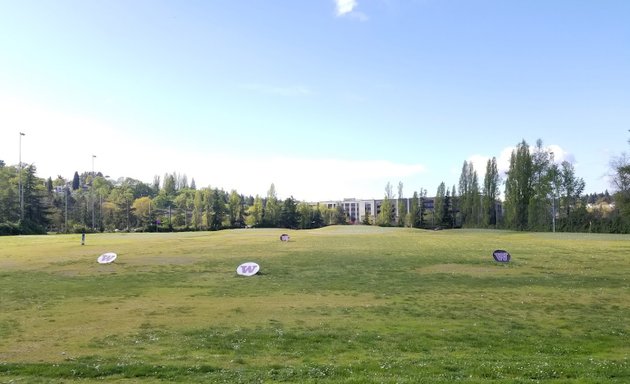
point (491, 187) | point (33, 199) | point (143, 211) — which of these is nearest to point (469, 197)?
point (491, 187)

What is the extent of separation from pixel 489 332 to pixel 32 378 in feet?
40.0

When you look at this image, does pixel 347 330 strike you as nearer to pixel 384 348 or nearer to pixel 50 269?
pixel 384 348

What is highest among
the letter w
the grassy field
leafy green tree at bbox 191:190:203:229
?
leafy green tree at bbox 191:190:203:229

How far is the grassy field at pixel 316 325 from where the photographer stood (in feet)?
33.4

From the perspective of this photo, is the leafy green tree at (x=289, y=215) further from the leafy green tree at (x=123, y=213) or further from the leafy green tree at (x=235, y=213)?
the leafy green tree at (x=123, y=213)

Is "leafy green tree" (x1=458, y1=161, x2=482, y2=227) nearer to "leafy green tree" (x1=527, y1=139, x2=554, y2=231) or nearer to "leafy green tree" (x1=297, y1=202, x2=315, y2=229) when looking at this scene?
"leafy green tree" (x1=527, y1=139, x2=554, y2=231)

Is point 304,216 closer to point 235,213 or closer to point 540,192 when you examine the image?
point 235,213

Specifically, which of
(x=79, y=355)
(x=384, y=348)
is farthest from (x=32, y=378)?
(x=384, y=348)

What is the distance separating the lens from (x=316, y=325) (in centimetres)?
1577

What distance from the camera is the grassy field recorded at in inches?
401

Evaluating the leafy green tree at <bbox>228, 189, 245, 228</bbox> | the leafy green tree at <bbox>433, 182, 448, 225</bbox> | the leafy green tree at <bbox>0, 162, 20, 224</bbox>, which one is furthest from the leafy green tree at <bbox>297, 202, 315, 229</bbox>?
the leafy green tree at <bbox>0, 162, 20, 224</bbox>

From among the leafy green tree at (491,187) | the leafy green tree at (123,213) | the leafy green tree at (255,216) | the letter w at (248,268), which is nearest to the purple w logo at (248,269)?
the letter w at (248,268)

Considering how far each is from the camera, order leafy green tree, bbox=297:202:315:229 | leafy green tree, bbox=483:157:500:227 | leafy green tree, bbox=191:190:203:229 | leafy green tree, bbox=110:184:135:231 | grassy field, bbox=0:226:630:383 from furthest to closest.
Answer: leafy green tree, bbox=297:202:315:229
leafy green tree, bbox=191:190:203:229
leafy green tree, bbox=110:184:135:231
leafy green tree, bbox=483:157:500:227
grassy field, bbox=0:226:630:383

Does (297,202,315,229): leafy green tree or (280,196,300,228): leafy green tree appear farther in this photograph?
(297,202,315,229): leafy green tree
